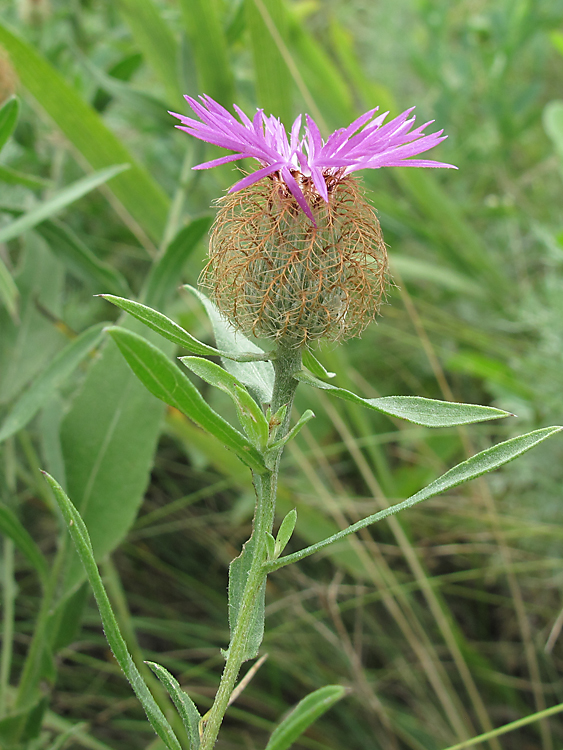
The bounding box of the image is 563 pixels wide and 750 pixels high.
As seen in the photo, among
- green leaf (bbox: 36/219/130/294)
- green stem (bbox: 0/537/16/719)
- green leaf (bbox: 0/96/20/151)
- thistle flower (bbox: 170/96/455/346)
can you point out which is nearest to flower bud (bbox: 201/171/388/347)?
thistle flower (bbox: 170/96/455/346)

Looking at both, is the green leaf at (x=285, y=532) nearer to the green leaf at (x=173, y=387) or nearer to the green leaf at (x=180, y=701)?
the green leaf at (x=173, y=387)

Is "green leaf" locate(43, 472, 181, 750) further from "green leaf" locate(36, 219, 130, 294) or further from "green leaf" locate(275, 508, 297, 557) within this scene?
"green leaf" locate(36, 219, 130, 294)

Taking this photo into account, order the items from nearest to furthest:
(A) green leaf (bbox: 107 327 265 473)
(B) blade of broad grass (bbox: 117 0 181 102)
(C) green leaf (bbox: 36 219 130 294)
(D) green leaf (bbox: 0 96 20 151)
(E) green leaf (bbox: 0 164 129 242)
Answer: (A) green leaf (bbox: 107 327 265 473), (D) green leaf (bbox: 0 96 20 151), (E) green leaf (bbox: 0 164 129 242), (C) green leaf (bbox: 36 219 130 294), (B) blade of broad grass (bbox: 117 0 181 102)

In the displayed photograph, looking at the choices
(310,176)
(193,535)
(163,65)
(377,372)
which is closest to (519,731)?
(193,535)

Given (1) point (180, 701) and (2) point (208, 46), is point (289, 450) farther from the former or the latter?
(1) point (180, 701)

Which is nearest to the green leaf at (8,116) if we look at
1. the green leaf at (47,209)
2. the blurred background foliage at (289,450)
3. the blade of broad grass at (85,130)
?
the blurred background foliage at (289,450)

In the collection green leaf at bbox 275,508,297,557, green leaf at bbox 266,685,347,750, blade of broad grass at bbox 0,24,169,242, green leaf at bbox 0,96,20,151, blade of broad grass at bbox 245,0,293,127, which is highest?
blade of broad grass at bbox 245,0,293,127

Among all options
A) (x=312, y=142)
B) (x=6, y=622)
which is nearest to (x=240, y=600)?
(x=312, y=142)

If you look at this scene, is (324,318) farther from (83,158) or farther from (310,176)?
(83,158)
